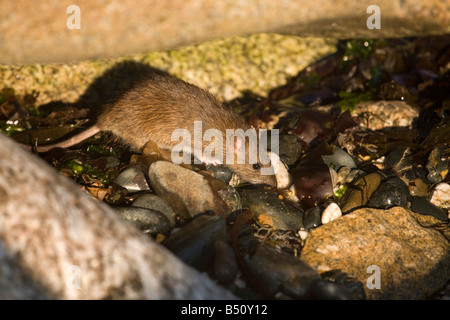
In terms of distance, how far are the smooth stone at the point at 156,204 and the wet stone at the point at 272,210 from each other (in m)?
0.85

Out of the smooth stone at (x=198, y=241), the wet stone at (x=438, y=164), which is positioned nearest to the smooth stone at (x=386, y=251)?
the wet stone at (x=438, y=164)

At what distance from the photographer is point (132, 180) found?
446 centimetres

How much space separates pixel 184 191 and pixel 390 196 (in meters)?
2.26

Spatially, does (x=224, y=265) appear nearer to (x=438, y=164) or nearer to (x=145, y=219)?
(x=145, y=219)

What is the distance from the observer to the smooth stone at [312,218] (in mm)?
4293

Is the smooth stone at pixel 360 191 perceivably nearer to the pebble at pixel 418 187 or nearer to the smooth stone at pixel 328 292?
the pebble at pixel 418 187

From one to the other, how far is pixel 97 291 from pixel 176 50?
4926mm

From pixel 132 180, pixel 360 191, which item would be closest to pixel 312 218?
pixel 360 191

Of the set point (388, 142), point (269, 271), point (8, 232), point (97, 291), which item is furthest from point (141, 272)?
point (388, 142)

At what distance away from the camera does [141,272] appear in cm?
282

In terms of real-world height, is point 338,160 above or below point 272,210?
above

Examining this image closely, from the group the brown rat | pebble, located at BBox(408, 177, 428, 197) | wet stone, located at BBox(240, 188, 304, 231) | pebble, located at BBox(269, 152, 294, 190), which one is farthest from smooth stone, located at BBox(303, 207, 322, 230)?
pebble, located at BBox(408, 177, 428, 197)

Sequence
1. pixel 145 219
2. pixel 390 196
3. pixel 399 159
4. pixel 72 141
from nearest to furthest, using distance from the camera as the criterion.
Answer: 1. pixel 145 219
2. pixel 390 196
3. pixel 399 159
4. pixel 72 141
